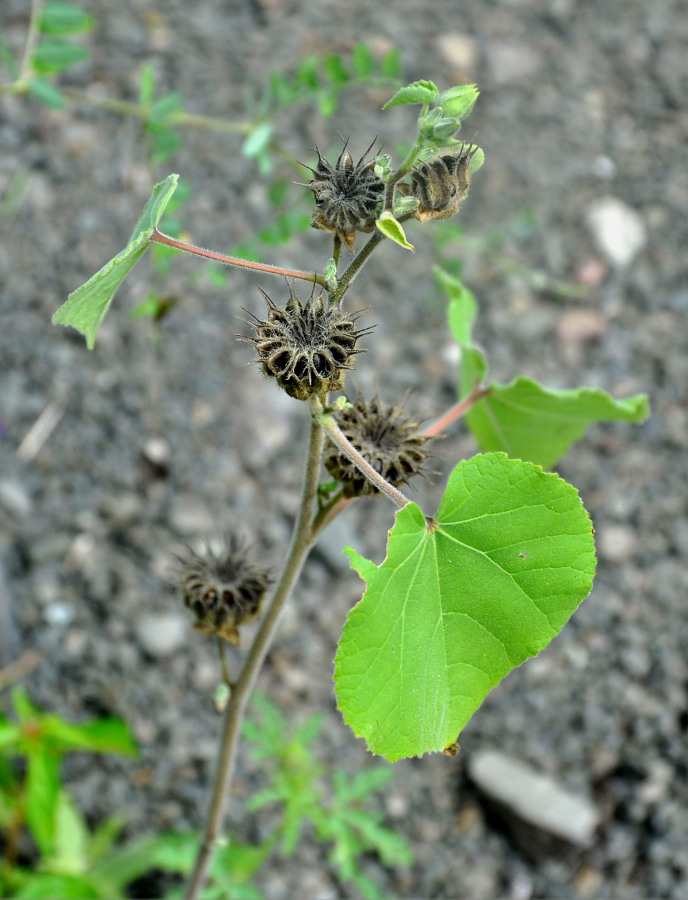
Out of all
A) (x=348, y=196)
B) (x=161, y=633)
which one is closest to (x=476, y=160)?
(x=348, y=196)

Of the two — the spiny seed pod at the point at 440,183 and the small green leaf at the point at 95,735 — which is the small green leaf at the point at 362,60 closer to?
the spiny seed pod at the point at 440,183

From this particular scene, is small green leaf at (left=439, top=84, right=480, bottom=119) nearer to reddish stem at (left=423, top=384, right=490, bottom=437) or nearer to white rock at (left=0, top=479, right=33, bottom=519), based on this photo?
reddish stem at (left=423, top=384, right=490, bottom=437)

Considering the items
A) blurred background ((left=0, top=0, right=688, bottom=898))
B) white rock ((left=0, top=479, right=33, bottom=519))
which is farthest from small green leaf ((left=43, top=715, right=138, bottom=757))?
white rock ((left=0, top=479, right=33, bottom=519))

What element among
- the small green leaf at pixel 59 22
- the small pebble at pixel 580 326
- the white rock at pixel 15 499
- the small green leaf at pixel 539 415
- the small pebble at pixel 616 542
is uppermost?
the small green leaf at pixel 59 22

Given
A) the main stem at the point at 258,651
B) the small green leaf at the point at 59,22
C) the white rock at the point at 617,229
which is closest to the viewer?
the main stem at the point at 258,651

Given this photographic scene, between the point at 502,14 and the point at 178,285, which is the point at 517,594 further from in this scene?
the point at 502,14

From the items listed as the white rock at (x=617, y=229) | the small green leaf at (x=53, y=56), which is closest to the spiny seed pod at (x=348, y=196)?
the small green leaf at (x=53, y=56)
